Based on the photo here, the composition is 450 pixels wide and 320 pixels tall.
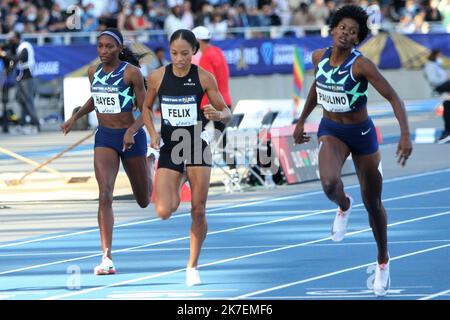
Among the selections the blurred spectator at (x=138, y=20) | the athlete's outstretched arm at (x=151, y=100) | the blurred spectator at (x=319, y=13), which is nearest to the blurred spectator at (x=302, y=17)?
the blurred spectator at (x=319, y=13)

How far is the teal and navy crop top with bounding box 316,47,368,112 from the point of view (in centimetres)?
970

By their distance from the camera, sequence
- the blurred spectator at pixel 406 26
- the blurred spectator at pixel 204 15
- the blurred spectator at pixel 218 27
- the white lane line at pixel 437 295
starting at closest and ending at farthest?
the white lane line at pixel 437 295, the blurred spectator at pixel 218 27, the blurred spectator at pixel 204 15, the blurred spectator at pixel 406 26

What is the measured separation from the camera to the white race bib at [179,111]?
10.1 metres

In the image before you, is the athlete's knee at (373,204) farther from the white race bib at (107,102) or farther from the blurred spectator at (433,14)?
the blurred spectator at (433,14)

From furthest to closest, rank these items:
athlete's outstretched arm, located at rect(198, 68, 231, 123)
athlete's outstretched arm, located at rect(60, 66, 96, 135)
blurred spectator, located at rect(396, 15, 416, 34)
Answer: blurred spectator, located at rect(396, 15, 416, 34) < athlete's outstretched arm, located at rect(60, 66, 96, 135) < athlete's outstretched arm, located at rect(198, 68, 231, 123)

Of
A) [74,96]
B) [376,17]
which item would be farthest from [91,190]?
[376,17]

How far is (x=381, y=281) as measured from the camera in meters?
9.54

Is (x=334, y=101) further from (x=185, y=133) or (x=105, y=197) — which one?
(x=105, y=197)

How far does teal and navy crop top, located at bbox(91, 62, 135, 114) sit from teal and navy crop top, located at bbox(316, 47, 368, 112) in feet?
6.23

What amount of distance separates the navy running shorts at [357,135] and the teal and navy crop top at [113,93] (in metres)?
1.98

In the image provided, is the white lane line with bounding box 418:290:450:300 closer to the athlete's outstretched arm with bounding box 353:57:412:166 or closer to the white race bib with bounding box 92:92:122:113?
the athlete's outstretched arm with bounding box 353:57:412:166

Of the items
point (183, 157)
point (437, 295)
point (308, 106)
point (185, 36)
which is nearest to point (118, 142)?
point (183, 157)

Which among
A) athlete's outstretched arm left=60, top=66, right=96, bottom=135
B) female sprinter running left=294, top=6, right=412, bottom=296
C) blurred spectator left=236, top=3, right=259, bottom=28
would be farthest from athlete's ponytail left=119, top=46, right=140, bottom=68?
blurred spectator left=236, top=3, right=259, bottom=28
